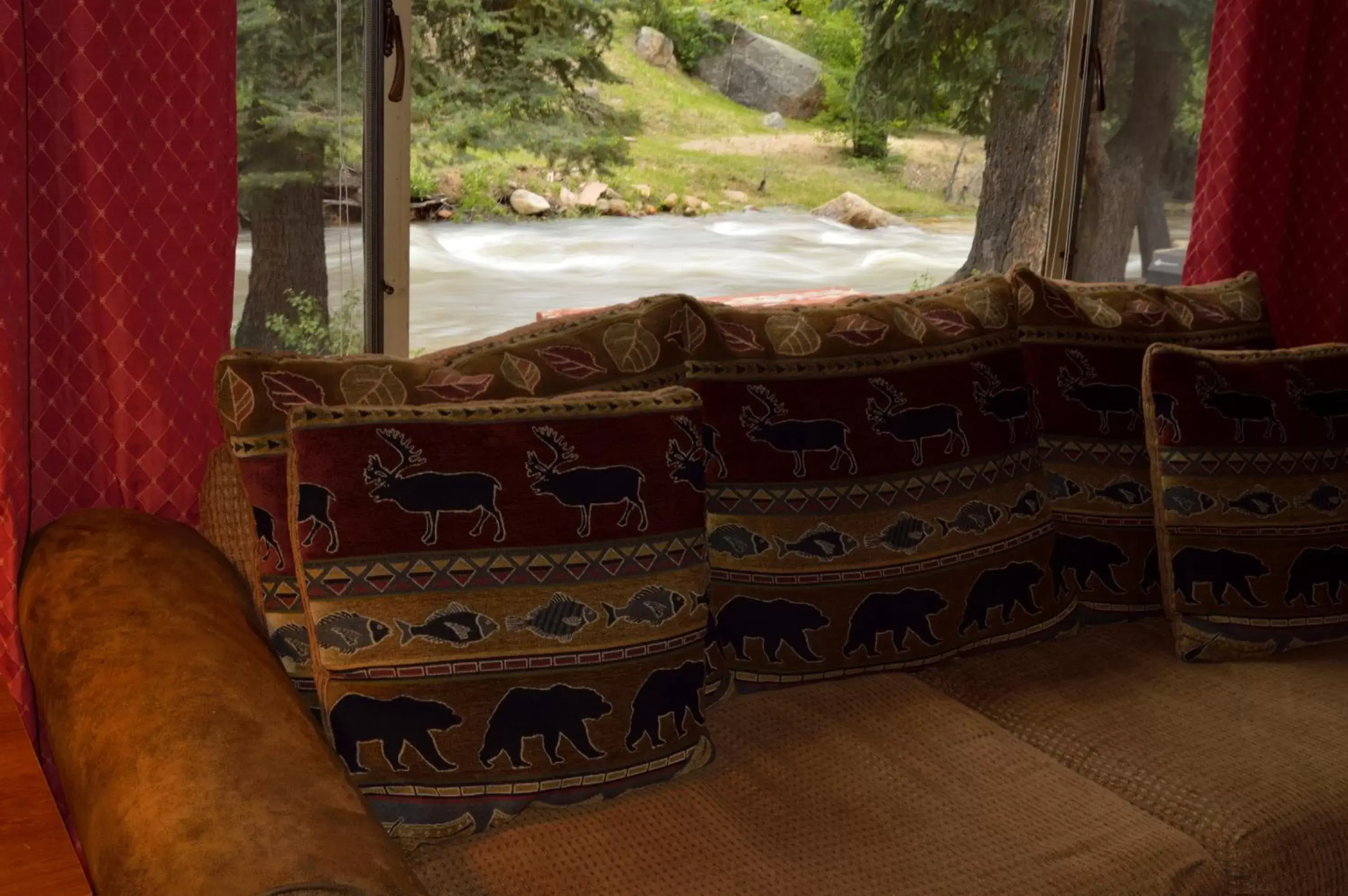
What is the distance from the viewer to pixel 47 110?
162cm

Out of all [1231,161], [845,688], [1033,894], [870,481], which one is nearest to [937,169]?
[1231,161]

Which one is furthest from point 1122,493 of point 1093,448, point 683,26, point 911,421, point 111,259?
point 111,259

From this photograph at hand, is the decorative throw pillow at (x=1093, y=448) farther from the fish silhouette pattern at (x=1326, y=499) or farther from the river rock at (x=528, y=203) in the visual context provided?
the river rock at (x=528, y=203)

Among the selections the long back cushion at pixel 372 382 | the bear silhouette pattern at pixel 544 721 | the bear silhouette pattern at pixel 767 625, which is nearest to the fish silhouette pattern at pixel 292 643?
the long back cushion at pixel 372 382

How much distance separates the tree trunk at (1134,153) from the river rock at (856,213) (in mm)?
457

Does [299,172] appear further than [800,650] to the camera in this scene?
Yes

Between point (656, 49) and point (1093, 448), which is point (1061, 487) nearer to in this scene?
point (1093, 448)

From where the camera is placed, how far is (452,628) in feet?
4.76

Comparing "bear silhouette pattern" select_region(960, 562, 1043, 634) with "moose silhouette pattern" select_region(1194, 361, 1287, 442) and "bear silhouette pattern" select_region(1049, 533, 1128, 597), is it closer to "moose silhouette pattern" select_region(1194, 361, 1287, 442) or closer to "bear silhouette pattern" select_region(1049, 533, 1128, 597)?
"bear silhouette pattern" select_region(1049, 533, 1128, 597)

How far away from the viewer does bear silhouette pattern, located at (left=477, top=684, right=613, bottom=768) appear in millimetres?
1456

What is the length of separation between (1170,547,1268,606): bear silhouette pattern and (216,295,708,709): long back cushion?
79 cm

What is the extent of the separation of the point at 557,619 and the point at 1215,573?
1.04 m

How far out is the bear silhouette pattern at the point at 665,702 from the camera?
5.00 ft

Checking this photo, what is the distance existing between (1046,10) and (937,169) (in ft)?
1.28
